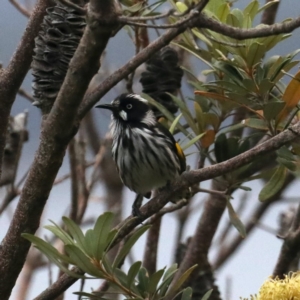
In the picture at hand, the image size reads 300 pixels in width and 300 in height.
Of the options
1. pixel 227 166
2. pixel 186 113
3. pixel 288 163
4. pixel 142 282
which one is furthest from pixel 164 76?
pixel 142 282

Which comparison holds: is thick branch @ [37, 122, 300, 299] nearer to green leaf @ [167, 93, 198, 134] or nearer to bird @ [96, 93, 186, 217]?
green leaf @ [167, 93, 198, 134]

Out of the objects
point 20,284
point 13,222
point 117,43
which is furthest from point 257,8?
point 117,43

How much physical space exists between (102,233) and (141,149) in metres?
1.36

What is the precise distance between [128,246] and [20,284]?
1.81 metres

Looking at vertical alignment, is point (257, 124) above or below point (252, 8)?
below

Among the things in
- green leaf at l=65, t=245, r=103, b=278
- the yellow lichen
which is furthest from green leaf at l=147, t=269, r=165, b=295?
the yellow lichen

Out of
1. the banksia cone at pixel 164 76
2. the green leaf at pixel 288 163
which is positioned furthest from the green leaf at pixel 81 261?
the banksia cone at pixel 164 76

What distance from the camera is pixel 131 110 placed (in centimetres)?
288

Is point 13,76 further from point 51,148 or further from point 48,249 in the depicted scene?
point 48,249

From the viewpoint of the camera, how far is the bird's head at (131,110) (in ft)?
9.30

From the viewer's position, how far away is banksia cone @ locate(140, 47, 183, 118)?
2.44 meters

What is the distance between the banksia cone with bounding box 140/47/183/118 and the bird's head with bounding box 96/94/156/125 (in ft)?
1.18

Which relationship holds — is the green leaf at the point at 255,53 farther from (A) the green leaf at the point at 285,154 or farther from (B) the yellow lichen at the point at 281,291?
(B) the yellow lichen at the point at 281,291

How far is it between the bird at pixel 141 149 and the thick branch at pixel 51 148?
110 centimetres
